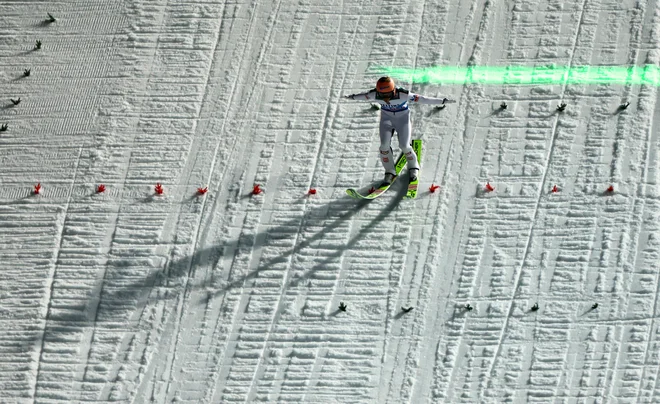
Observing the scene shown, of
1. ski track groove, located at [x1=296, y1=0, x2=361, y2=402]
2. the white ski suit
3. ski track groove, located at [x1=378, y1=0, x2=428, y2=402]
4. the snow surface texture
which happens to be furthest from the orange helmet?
ski track groove, located at [x1=378, y1=0, x2=428, y2=402]

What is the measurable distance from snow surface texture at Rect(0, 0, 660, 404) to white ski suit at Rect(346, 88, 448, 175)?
38 cm

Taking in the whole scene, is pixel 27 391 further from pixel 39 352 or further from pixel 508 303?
pixel 508 303

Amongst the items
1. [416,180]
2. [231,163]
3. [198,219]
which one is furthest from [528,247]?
[198,219]

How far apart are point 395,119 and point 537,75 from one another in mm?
1617

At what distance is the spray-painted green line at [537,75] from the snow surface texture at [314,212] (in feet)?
0.31

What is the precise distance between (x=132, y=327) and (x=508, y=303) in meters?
2.81

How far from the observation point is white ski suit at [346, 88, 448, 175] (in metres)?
6.92

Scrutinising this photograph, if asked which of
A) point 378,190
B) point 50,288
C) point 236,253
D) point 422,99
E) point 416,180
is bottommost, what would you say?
point 50,288

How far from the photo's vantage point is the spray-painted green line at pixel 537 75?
26.2 ft

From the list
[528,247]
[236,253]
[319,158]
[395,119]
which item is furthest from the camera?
[319,158]

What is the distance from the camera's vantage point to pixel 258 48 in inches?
329

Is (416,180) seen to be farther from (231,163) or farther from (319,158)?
(231,163)

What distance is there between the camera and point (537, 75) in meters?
8.02

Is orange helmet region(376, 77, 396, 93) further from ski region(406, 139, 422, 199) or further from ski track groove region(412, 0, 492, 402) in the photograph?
ski track groove region(412, 0, 492, 402)
